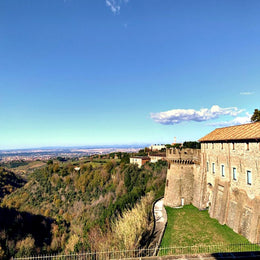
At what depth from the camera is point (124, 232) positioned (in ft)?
56.1

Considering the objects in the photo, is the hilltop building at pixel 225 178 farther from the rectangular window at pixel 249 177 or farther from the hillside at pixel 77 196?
the hillside at pixel 77 196

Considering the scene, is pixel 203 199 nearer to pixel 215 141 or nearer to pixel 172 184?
pixel 172 184

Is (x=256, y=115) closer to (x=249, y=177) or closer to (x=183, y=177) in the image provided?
(x=183, y=177)

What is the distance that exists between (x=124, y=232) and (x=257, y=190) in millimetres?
12018

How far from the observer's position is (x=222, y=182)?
58.5 ft

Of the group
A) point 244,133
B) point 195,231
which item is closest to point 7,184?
point 195,231

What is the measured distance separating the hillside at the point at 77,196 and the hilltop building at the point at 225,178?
24.6 feet

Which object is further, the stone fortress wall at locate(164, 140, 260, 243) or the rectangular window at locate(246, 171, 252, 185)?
the rectangular window at locate(246, 171, 252, 185)

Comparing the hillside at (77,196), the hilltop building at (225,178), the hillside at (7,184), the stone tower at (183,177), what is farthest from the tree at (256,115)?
the hillside at (7,184)

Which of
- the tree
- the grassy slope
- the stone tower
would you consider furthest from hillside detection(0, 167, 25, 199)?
the tree

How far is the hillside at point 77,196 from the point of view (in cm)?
3334

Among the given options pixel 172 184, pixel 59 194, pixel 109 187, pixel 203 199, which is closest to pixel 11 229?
pixel 59 194

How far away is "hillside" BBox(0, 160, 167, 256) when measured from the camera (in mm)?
33344

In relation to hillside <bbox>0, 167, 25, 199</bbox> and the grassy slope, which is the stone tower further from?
hillside <bbox>0, 167, 25, 199</bbox>
